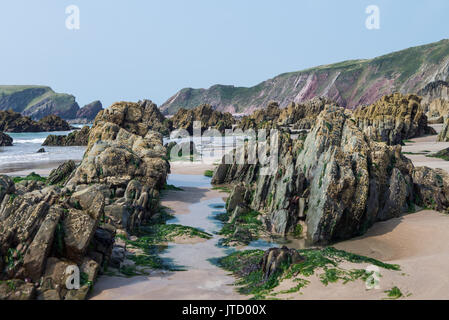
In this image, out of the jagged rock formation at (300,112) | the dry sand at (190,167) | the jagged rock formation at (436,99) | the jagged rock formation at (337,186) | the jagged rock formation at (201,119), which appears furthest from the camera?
the jagged rock formation at (201,119)

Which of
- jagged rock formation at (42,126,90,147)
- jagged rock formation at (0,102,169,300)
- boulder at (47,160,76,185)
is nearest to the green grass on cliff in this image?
jagged rock formation at (0,102,169,300)

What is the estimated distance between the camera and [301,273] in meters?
8.62

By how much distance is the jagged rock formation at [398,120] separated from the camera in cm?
4319

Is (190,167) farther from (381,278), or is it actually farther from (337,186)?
(381,278)

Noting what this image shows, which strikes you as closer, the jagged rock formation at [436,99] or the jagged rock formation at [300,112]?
the jagged rock formation at [436,99]

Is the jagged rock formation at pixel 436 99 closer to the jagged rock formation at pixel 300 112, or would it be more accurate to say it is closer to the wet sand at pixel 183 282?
the jagged rock formation at pixel 300 112

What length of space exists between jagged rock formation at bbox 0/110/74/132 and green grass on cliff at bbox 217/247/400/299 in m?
97.3

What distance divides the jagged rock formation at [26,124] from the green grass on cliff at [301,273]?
97306 millimetres

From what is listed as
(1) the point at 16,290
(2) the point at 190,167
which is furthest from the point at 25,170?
(1) the point at 16,290

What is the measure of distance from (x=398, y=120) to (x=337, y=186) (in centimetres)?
3791

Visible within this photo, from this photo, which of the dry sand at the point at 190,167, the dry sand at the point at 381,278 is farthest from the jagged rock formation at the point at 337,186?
the dry sand at the point at 190,167

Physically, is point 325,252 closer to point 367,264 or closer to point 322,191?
point 367,264

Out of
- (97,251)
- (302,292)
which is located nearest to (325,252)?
(302,292)

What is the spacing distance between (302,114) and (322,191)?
74.9 metres
